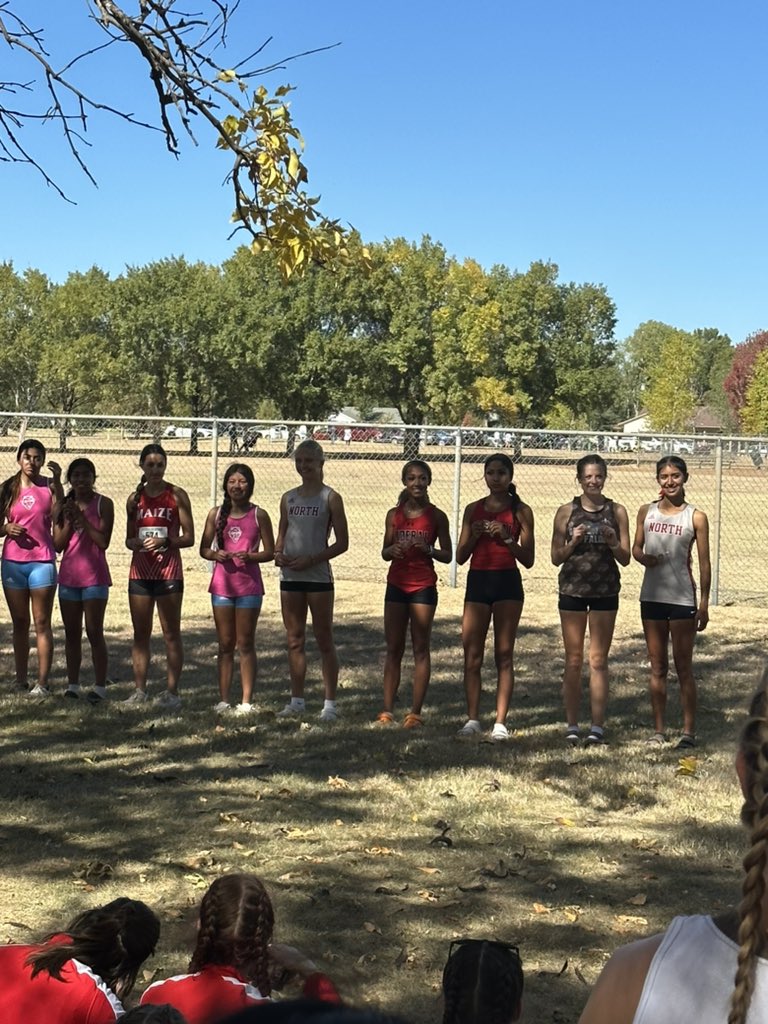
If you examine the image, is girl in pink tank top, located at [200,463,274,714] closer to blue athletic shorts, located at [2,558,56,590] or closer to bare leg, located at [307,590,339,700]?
bare leg, located at [307,590,339,700]

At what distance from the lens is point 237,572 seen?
29.7 feet

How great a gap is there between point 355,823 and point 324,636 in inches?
99.6

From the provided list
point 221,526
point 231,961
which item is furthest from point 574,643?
point 231,961

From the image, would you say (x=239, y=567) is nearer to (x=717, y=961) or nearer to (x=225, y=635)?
(x=225, y=635)

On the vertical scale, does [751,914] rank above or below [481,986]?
above

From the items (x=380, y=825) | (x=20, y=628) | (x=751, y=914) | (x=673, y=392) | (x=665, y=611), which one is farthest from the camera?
(x=673, y=392)

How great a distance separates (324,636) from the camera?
902 centimetres

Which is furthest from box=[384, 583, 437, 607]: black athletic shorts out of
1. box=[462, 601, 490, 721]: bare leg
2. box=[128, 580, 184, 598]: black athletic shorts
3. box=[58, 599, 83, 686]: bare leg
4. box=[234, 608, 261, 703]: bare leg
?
box=[58, 599, 83, 686]: bare leg

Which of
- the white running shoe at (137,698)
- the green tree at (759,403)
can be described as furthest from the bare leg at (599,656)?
the green tree at (759,403)

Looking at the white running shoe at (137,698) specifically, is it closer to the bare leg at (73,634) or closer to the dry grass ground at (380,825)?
the dry grass ground at (380,825)

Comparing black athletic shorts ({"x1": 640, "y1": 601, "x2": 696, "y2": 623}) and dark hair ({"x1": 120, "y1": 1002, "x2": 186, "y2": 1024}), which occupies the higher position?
dark hair ({"x1": 120, "y1": 1002, "x2": 186, "y2": 1024})

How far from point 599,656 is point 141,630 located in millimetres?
3305

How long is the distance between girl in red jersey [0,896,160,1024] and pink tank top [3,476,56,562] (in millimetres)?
6426

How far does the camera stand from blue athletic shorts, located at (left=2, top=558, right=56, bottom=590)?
9.47m
